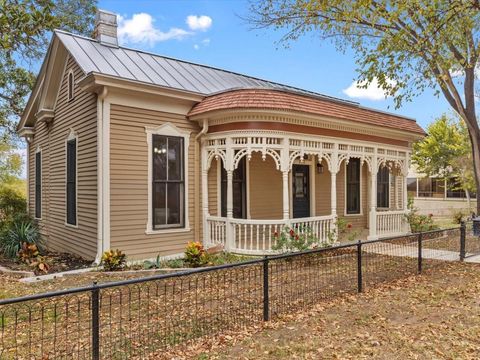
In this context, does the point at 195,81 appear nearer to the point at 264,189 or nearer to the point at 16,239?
the point at 264,189

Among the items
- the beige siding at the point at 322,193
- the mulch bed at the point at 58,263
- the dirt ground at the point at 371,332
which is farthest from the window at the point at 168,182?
the beige siding at the point at 322,193

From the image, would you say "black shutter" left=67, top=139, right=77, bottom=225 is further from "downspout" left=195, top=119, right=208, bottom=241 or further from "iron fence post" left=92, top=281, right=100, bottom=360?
"iron fence post" left=92, top=281, right=100, bottom=360

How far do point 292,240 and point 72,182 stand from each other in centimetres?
585

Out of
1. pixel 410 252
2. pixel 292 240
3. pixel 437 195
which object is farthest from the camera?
pixel 437 195

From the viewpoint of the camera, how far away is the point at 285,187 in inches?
344

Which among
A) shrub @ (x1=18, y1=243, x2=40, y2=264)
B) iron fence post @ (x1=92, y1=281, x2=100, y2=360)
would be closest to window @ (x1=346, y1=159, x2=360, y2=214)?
shrub @ (x1=18, y1=243, x2=40, y2=264)

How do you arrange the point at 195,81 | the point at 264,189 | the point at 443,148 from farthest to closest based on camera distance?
1. the point at 443,148
2. the point at 264,189
3. the point at 195,81

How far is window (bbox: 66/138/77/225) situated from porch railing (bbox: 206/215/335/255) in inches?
138

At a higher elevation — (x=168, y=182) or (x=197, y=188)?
(x=168, y=182)

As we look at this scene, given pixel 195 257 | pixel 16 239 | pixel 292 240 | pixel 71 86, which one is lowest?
pixel 195 257

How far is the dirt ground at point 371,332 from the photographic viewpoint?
13.0 ft

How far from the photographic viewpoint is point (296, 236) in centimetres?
839

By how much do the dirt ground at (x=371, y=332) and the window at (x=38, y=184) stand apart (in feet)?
34.5

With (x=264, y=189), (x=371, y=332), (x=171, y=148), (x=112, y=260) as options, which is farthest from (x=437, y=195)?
(x=371, y=332)
